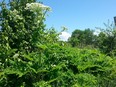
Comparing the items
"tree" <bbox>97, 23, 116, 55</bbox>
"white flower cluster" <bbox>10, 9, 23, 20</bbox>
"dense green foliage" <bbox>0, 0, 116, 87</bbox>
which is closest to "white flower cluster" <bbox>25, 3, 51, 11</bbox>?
"dense green foliage" <bbox>0, 0, 116, 87</bbox>

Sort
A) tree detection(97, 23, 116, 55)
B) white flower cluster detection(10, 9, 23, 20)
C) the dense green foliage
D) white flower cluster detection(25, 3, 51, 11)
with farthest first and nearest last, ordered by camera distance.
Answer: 1. tree detection(97, 23, 116, 55)
2. white flower cluster detection(10, 9, 23, 20)
3. white flower cluster detection(25, 3, 51, 11)
4. the dense green foliage

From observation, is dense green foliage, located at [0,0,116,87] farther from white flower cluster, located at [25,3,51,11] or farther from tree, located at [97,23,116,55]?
tree, located at [97,23,116,55]

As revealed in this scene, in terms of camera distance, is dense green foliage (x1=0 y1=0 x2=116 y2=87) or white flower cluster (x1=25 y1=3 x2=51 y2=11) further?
white flower cluster (x1=25 y1=3 x2=51 y2=11)

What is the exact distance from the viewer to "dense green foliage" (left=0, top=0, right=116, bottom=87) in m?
7.25

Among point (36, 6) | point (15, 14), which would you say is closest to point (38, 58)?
point (36, 6)

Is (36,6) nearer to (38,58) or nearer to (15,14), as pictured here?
(15,14)

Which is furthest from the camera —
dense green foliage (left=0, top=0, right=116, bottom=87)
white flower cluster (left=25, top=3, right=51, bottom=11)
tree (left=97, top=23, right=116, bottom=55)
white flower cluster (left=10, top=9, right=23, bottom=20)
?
tree (left=97, top=23, right=116, bottom=55)

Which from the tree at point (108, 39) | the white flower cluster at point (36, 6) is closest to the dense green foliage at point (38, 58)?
the white flower cluster at point (36, 6)

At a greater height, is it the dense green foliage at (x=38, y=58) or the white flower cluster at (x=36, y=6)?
the white flower cluster at (x=36, y=6)

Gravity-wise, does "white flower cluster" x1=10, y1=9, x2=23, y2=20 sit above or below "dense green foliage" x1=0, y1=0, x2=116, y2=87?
above

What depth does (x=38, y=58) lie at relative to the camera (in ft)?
24.0

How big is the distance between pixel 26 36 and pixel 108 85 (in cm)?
281

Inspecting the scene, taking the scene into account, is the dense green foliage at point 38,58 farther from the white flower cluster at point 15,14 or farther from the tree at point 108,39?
the tree at point 108,39

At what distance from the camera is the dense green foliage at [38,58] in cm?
725
